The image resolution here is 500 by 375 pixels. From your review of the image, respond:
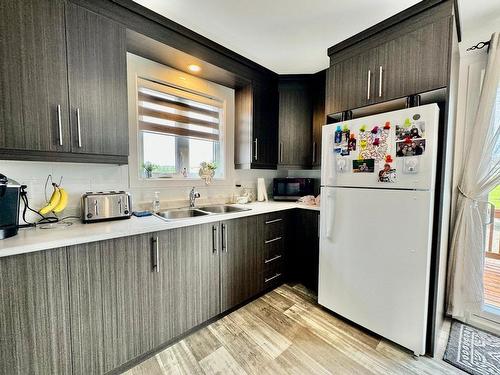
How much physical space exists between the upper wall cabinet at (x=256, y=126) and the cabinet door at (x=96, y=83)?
1.30 m

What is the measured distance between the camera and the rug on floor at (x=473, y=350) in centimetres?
142

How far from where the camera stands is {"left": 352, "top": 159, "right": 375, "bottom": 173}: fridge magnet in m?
1.61

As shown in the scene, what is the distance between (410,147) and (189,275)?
1780mm

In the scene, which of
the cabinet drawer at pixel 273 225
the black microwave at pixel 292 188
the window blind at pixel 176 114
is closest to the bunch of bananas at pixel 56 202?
the window blind at pixel 176 114

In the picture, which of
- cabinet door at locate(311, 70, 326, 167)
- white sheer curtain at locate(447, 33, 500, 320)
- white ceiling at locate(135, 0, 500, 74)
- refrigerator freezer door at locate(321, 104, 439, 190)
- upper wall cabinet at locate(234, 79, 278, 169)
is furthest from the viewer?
cabinet door at locate(311, 70, 326, 167)

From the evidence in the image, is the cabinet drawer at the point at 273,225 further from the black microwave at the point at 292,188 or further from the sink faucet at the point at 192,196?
the sink faucet at the point at 192,196

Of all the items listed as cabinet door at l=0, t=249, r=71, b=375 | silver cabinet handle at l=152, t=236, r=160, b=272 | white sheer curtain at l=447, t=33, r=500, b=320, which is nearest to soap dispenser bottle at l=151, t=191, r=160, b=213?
silver cabinet handle at l=152, t=236, r=160, b=272

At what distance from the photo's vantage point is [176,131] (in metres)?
2.29

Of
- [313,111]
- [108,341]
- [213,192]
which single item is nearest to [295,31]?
[313,111]

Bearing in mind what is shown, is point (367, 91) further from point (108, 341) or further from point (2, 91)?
point (108, 341)

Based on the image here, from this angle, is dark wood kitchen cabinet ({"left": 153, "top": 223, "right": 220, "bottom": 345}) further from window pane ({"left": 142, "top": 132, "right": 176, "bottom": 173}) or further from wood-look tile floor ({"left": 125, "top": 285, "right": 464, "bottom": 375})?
window pane ({"left": 142, "top": 132, "right": 176, "bottom": 173})

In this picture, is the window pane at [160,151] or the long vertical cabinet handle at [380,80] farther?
the window pane at [160,151]

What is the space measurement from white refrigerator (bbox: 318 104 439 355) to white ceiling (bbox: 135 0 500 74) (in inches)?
32.5

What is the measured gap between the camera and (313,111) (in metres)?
2.78
